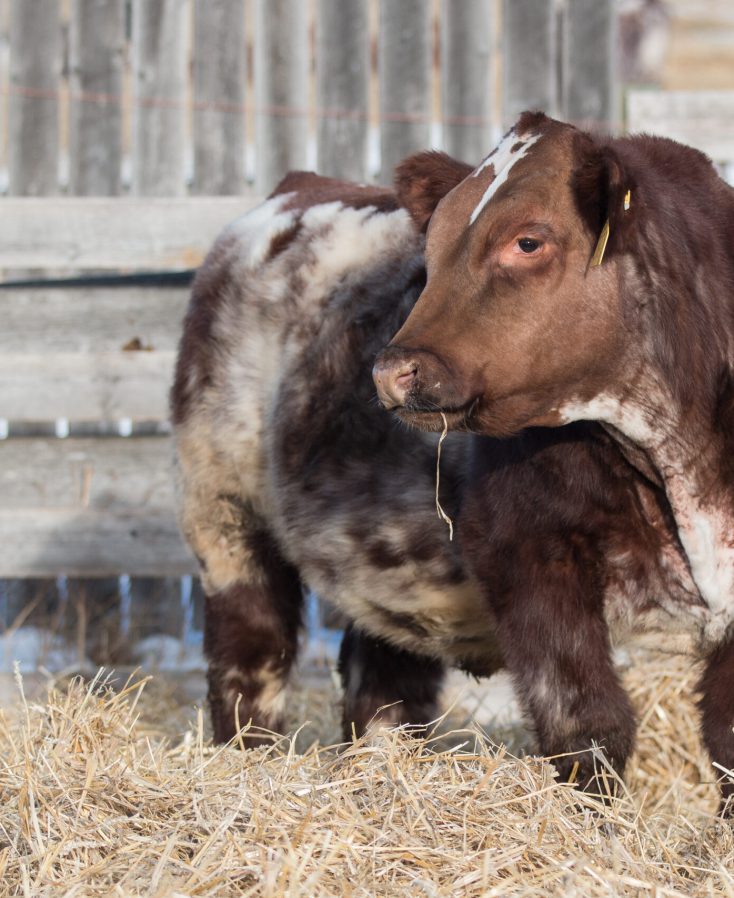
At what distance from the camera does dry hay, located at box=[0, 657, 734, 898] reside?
7.41ft

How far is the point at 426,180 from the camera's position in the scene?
3297 mm

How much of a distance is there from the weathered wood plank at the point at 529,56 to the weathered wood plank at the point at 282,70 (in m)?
0.82

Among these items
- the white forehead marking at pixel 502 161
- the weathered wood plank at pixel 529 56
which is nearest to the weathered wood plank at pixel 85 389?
the weathered wood plank at pixel 529 56

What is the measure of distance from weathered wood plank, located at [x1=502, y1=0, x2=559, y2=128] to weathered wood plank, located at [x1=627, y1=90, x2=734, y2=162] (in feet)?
1.12

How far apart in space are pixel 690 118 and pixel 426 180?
98.9 inches

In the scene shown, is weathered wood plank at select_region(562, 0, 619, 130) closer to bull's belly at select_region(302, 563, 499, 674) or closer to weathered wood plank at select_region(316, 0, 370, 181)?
weathered wood plank at select_region(316, 0, 370, 181)

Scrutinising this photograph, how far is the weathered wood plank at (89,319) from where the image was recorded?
18.2 feet

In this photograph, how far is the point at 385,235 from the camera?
399 centimetres

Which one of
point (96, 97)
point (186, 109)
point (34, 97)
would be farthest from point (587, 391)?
point (34, 97)

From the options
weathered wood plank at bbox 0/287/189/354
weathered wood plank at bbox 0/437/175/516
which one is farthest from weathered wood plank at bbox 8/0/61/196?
weathered wood plank at bbox 0/437/175/516

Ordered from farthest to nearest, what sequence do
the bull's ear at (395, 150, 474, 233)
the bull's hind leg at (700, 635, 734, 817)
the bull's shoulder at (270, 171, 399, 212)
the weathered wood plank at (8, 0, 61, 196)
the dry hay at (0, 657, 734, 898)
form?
1. the weathered wood plank at (8, 0, 61, 196)
2. the bull's shoulder at (270, 171, 399, 212)
3. the bull's ear at (395, 150, 474, 233)
4. the bull's hind leg at (700, 635, 734, 817)
5. the dry hay at (0, 657, 734, 898)

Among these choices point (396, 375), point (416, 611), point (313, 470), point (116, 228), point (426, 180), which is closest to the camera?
point (396, 375)

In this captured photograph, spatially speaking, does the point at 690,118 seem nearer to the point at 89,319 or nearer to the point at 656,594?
the point at 89,319

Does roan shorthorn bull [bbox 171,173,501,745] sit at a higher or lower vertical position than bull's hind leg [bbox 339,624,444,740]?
higher
